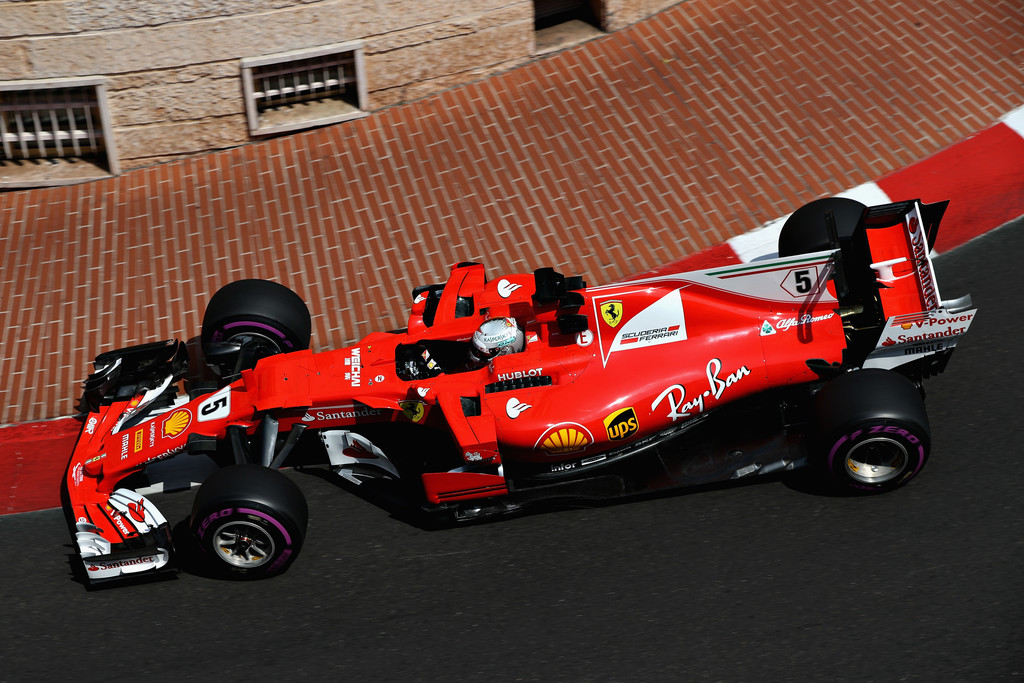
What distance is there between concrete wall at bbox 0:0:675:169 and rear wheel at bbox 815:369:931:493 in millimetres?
5381

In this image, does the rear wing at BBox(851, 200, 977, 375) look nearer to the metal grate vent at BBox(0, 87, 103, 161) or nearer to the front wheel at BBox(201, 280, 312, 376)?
the front wheel at BBox(201, 280, 312, 376)

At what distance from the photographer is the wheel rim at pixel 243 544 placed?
19.9ft

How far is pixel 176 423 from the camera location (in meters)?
6.70

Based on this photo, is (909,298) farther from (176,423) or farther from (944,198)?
(176,423)

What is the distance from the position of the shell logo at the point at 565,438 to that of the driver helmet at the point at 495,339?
25.6 inches

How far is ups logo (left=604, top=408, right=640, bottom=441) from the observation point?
6.25 metres

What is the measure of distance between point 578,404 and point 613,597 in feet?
3.80

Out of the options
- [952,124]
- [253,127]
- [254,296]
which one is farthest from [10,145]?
[952,124]

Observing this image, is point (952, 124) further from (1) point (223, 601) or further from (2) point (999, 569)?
(1) point (223, 601)

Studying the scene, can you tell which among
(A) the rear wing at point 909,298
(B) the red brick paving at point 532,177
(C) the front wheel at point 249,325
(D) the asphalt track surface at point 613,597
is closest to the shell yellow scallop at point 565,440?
(D) the asphalt track surface at point 613,597

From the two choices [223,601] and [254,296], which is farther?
[254,296]

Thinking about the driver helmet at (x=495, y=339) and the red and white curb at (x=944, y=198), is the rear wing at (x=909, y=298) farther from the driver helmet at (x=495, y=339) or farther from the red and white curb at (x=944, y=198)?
the driver helmet at (x=495, y=339)

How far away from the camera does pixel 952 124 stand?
9211 millimetres

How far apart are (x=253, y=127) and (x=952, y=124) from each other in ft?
21.0
